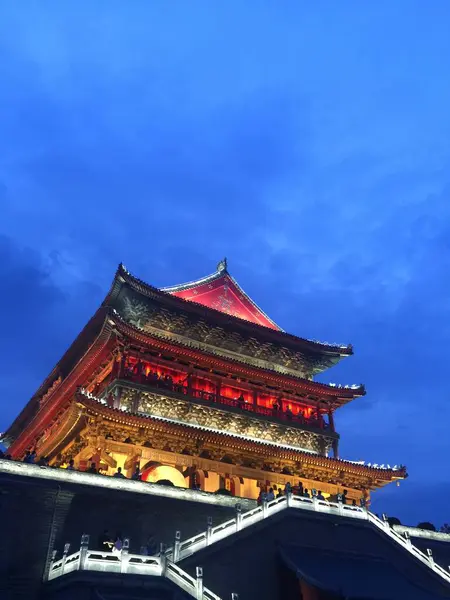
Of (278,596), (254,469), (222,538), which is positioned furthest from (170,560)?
(254,469)

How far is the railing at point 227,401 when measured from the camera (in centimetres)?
2650

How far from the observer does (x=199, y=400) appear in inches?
1067

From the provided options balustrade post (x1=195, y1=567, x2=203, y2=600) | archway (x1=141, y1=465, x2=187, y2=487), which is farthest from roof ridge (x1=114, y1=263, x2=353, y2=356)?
balustrade post (x1=195, y1=567, x2=203, y2=600)

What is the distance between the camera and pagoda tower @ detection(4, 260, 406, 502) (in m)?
23.9

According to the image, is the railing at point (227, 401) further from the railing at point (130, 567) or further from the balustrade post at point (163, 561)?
the balustrade post at point (163, 561)

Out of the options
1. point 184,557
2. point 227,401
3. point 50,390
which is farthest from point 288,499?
point 50,390

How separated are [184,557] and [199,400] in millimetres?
12530

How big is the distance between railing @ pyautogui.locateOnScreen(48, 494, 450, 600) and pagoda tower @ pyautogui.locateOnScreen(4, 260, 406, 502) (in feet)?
22.7

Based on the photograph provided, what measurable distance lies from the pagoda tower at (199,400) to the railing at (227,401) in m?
0.07

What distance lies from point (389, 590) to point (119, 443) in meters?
11.9

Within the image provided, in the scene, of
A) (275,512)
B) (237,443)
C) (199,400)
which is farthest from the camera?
(199,400)

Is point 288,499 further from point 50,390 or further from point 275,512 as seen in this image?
point 50,390

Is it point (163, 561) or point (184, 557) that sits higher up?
point (184, 557)

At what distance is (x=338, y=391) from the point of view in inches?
1235
